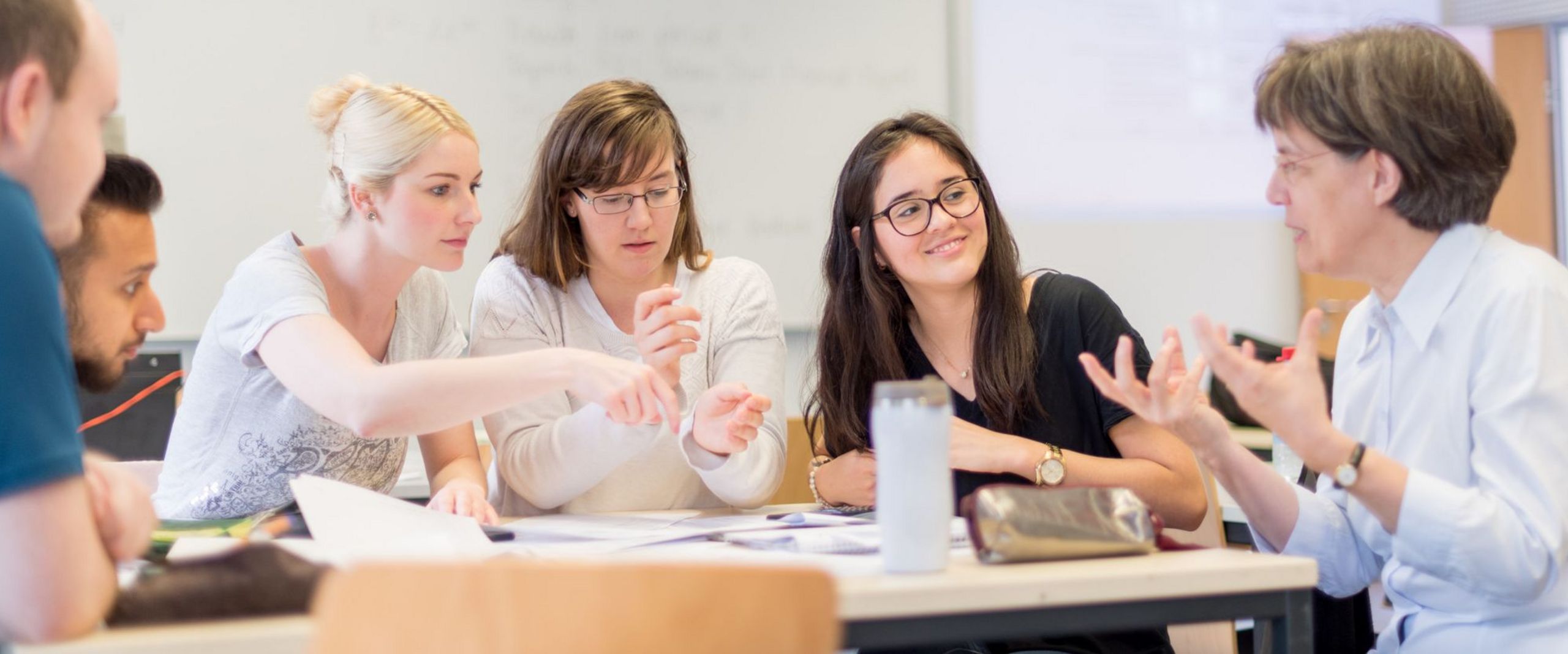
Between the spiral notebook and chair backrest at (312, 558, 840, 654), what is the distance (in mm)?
479

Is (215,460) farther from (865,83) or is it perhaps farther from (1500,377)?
(865,83)

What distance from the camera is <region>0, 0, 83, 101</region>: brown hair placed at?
3.37 ft

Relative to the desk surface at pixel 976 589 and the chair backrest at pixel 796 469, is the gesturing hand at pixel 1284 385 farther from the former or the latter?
the chair backrest at pixel 796 469

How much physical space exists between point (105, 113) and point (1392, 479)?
1.29m

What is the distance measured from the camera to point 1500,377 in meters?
1.39

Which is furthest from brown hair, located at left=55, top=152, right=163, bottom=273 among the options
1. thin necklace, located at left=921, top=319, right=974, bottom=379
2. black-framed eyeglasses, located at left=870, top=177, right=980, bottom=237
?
thin necklace, located at left=921, top=319, right=974, bottom=379

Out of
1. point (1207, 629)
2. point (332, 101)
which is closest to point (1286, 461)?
point (1207, 629)

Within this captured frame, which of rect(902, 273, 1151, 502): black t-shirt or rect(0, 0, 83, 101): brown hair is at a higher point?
rect(0, 0, 83, 101): brown hair

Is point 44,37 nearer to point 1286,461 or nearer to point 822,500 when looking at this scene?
point 822,500

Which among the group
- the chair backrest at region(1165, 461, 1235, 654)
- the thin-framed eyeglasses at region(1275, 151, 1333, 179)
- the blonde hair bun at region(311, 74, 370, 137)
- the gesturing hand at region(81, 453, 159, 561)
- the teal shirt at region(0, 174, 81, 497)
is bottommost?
the chair backrest at region(1165, 461, 1235, 654)

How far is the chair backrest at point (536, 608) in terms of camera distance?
805 millimetres

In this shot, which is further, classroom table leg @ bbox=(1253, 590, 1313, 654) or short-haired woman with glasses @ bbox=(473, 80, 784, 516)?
short-haired woman with glasses @ bbox=(473, 80, 784, 516)

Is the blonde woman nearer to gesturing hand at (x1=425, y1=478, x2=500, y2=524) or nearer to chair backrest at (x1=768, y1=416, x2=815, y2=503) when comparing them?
gesturing hand at (x1=425, y1=478, x2=500, y2=524)

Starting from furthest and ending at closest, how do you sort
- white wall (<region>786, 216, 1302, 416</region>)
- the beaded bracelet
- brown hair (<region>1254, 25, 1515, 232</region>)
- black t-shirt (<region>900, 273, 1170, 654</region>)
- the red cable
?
white wall (<region>786, 216, 1302, 416</region>) < the red cable < black t-shirt (<region>900, 273, 1170, 654</region>) < the beaded bracelet < brown hair (<region>1254, 25, 1515, 232</region>)
